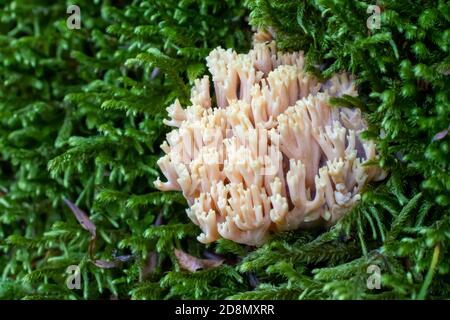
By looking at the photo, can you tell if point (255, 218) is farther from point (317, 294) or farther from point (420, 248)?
point (420, 248)

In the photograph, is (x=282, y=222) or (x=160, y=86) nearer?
(x=282, y=222)
